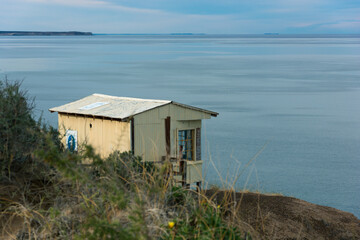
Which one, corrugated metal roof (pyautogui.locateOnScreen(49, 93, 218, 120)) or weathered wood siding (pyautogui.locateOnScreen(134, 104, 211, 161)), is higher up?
corrugated metal roof (pyautogui.locateOnScreen(49, 93, 218, 120))

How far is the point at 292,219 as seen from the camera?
11.7m

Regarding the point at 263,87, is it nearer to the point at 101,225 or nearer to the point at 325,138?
the point at 325,138

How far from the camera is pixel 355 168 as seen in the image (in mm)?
28203

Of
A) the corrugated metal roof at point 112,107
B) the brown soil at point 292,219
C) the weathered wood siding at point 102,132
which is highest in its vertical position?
the corrugated metal roof at point 112,107

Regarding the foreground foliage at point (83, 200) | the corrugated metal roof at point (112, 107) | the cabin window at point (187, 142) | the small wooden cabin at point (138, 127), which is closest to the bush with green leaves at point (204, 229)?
the foreground foliage at point (83, 200)

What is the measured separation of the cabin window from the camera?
1591 centimetres

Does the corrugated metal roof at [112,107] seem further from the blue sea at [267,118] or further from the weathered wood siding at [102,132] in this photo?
the blue sea at [267,118]

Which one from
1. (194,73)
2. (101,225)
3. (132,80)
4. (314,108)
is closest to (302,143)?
(314,108)

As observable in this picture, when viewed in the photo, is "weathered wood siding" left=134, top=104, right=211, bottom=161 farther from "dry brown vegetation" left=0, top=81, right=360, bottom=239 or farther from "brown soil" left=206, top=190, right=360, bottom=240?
"dry brown vegetation" left=0, top=81, right=360, bottom=239

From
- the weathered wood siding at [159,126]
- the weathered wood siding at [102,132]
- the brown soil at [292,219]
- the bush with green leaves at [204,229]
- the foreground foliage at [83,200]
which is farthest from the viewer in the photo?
the weathered wood siding at [159,126]

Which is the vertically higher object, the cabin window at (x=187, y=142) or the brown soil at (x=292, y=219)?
the cabin window at (x=187, y=142)

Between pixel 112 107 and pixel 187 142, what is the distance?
266 cm

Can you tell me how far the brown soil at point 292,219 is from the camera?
10.5 meters

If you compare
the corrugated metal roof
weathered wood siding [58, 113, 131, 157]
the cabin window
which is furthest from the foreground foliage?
the cabin window
